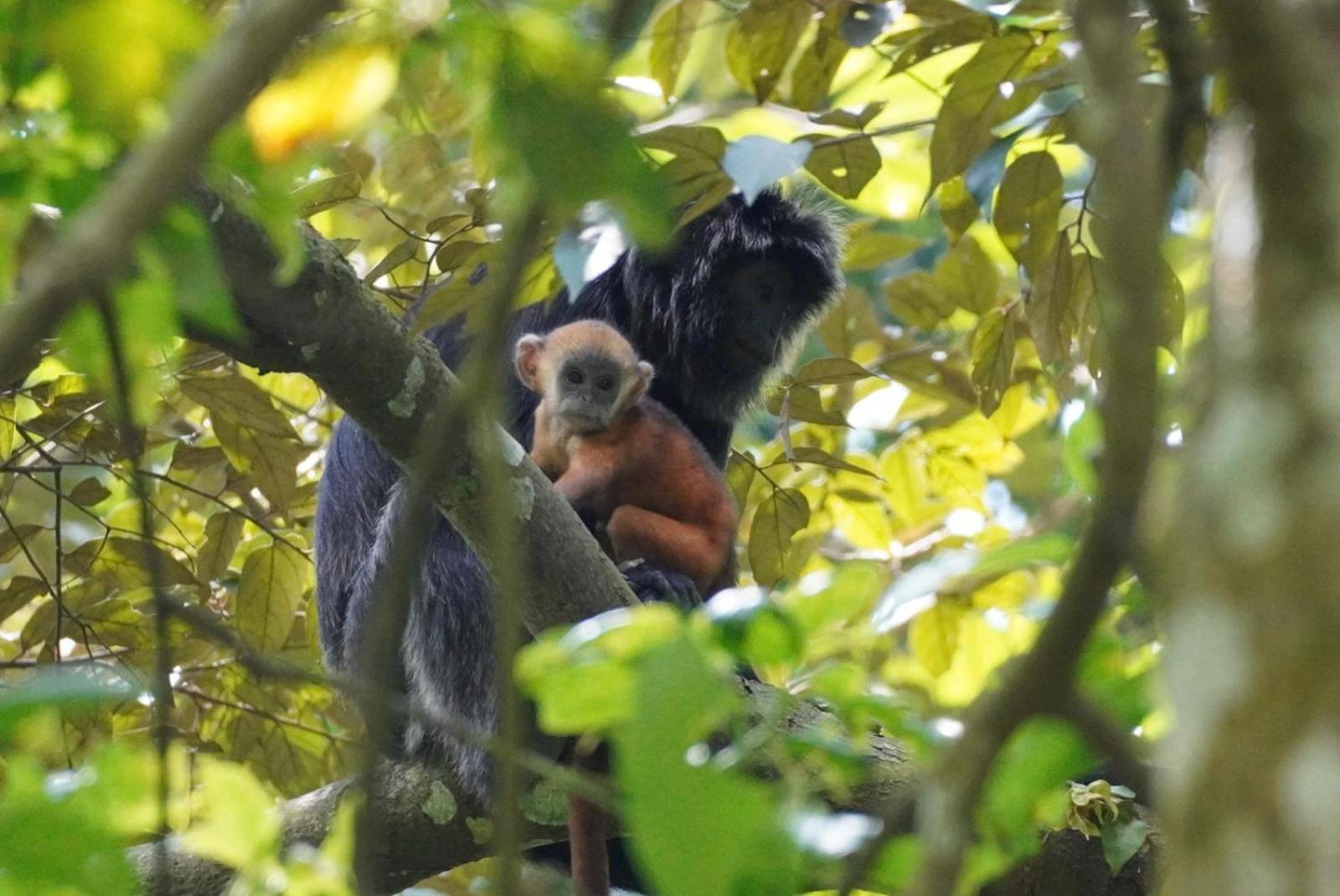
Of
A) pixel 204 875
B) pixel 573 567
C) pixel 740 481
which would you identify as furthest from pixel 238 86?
pixel 740 481

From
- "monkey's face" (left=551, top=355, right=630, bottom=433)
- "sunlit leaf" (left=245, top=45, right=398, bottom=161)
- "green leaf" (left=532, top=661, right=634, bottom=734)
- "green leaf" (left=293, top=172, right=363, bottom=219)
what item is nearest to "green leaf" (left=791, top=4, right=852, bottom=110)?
"monkey's face" (left=551, top=355, right=630, bottom=433)

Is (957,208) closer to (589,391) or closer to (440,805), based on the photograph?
(589,391)

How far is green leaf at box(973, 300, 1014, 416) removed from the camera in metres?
3.35

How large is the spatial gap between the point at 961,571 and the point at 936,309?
9.61 feet

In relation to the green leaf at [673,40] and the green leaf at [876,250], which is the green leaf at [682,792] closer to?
the green leaf at [673,40]

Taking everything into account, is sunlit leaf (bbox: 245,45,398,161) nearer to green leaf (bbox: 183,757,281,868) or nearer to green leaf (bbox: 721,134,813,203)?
green leaf (bbox: 183,757,281,868)

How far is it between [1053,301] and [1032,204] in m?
0.19

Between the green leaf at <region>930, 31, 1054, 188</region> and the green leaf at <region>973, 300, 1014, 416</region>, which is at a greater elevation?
the green leaf at <region>930, 31, 1054, 188</region>

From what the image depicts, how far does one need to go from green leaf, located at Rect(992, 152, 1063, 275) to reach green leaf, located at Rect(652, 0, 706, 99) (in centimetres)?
69

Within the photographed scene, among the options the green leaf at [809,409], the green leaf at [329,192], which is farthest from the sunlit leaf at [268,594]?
the green leaf at [809,409]

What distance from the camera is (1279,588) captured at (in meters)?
0.77

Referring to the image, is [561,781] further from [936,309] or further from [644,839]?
[936,309]

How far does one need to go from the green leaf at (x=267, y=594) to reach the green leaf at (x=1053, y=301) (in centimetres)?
163

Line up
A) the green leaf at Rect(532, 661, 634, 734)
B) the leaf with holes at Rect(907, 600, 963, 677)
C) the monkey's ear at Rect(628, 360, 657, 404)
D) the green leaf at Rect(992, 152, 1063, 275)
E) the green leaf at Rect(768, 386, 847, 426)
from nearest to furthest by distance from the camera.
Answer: the green leaf at Rect(532, 661, 634, 734) < the green leaf at Rect(992, 152, 1063, 275) < the green leaf at Rect(768, 386, 847, 426) < the monkey's ear at Rect(628, 360, 657, 404) < the leaf with holes at Rect(907, 600, 963, 677)
